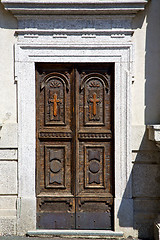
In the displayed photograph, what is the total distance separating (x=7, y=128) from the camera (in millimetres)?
5727

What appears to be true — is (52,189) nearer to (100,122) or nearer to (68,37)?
(100,122)

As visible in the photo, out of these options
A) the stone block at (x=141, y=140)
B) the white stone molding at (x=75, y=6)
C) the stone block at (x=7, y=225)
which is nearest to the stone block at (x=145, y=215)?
the stone block at (x=141, y=140)

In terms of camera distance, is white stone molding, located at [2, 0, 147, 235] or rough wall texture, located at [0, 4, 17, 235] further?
rough wall texture, located at [0, 4, 17, 235]

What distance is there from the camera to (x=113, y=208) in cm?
580

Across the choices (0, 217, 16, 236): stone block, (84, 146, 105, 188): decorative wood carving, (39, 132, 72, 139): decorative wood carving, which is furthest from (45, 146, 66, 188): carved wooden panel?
(0, 217, 16, 236): stone block

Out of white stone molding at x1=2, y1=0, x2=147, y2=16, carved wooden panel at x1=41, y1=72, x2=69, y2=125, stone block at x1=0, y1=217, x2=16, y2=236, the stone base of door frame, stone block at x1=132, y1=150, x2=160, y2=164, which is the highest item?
white stone molding at x1=2, y1=0, x2=147, y2=16

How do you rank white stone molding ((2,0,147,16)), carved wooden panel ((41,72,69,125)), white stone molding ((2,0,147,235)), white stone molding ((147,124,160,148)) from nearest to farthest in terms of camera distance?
white stone molding ((147,124,160,148))
white stone molding ((2,0,147,16))
white stone molding ((2,0,147,235))
carved wooden panel ((41,72,69,125))

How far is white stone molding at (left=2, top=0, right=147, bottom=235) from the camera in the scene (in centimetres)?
559

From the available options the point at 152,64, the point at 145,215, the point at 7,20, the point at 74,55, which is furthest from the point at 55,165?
the point at 7,20

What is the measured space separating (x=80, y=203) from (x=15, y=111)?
6.07ft

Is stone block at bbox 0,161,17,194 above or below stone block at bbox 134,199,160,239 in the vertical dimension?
above

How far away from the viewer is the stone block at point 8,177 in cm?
576

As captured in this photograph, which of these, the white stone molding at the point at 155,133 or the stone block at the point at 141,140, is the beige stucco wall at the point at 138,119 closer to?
the stone block at the point at 141,140

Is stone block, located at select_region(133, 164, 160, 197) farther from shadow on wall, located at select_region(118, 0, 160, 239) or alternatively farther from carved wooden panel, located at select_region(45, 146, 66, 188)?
carved wooden panel, located at select_region(45, 146, 66, 188)
